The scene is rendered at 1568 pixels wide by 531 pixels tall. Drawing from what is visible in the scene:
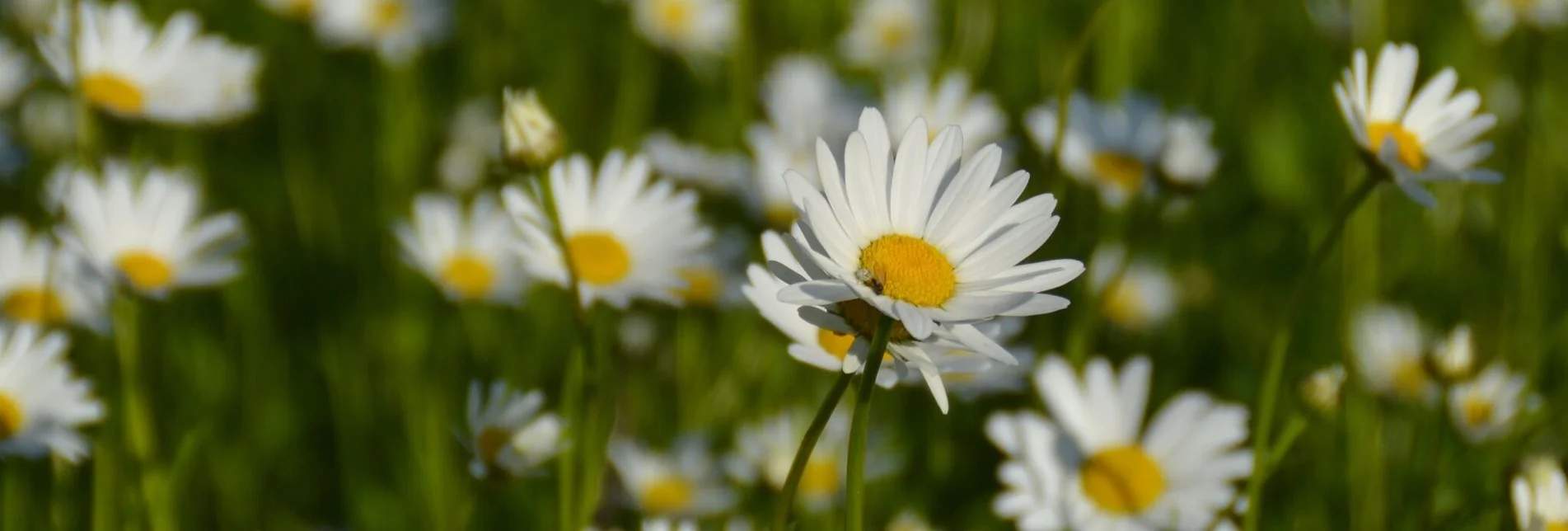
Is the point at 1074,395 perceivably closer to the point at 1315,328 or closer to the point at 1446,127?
the point at 1446,127

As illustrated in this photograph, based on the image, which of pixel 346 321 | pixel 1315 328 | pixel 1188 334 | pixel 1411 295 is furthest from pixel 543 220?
pixel 1411 295

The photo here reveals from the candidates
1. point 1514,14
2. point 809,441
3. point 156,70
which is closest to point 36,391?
point 156,70

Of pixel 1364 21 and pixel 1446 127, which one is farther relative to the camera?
pixel 1364 21

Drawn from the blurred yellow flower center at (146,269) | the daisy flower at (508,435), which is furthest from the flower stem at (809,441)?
the blurred yellow flower center at (146,269)

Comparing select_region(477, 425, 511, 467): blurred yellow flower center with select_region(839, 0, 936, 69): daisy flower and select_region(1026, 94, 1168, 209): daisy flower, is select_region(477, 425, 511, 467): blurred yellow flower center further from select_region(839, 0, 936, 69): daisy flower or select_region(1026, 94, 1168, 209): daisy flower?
select_region(839, 0, 936, 69): daisy flower

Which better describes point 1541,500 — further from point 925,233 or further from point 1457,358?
point 925,233

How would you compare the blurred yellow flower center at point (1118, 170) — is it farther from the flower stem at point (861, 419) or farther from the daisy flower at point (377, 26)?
the daisy flower at point (377, 26)
